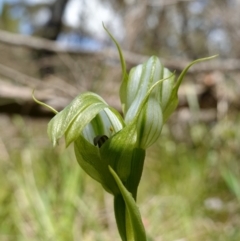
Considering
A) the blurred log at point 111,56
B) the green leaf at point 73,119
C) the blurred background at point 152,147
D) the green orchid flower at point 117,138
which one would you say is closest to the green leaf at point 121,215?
the green orchid flower at point 117,138

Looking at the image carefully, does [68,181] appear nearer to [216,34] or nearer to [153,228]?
[153,228]

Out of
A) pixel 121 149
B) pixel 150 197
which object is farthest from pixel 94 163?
pixel 150 197

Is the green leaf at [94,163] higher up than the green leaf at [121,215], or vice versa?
the green leaf at [94,163]

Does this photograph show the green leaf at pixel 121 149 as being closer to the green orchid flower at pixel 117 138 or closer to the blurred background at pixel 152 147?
the green orchid flower at pixel 117 138

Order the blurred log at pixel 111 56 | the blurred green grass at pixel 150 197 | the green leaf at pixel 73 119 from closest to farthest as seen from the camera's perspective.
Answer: the green leaf at pixel 73 119
the blurred green grass at pixel 150 197
the blurred log at pixel 111 56

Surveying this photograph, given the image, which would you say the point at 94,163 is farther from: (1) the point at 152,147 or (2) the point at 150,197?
(1) the point at 152,147

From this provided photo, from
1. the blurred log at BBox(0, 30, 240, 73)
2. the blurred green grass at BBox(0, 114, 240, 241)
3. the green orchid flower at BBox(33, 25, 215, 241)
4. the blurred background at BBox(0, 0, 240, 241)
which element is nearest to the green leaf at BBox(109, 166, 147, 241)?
the green orchid flower at BBox(33, 25, 215, 241)
